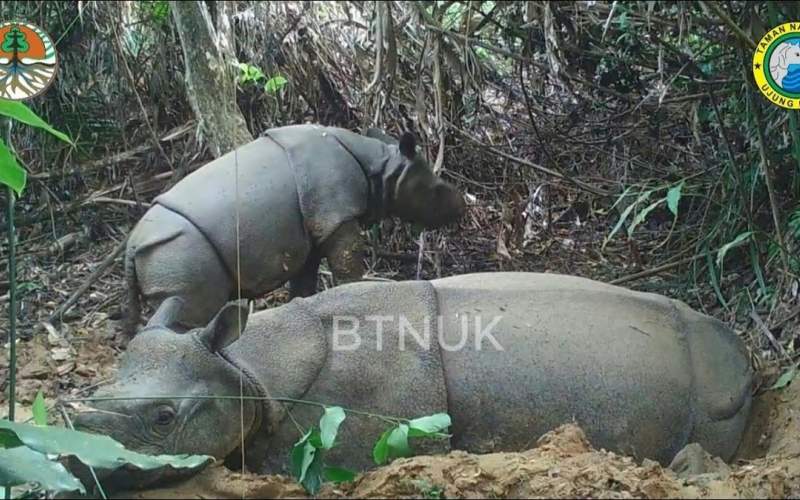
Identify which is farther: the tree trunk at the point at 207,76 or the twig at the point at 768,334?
the tree trunk at the point at 207,76

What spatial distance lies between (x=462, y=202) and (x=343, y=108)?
124 centimetres

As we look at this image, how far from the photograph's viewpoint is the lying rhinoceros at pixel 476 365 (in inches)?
158

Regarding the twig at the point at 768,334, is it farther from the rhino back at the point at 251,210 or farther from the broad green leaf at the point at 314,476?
the rhino back at the point at 251,210

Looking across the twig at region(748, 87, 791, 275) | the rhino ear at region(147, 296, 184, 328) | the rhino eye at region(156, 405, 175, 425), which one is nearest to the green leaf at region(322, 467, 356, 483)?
the rhino eye at region(156, 405, 175, 425)

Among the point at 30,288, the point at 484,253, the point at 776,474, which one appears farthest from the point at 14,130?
the point at 776,474

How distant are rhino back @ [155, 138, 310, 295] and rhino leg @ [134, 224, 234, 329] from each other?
86 mm

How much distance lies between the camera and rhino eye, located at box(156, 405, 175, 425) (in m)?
3.67

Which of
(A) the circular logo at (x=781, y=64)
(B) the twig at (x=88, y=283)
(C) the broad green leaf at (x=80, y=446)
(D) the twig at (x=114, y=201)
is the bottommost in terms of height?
(B) the twig at (x=88, y=283)

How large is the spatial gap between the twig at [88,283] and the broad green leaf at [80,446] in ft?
11.0

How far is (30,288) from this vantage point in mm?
6680

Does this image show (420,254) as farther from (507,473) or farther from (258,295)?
(507,473)

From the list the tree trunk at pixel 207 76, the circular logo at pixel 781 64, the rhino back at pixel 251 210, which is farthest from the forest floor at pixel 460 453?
the circular logo at pixel 781 64

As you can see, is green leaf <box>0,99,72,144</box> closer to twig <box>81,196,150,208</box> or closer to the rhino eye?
the rhino eye

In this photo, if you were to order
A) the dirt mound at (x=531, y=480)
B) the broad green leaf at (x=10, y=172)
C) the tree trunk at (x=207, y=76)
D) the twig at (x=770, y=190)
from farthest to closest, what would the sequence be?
1. the tree trunk at (x=207, y=76)
2. the twig at (x=770, y=190)
3. the broad green leaf at (x=10, y=172)
4. the dirt mound at (x=531, y=480)
